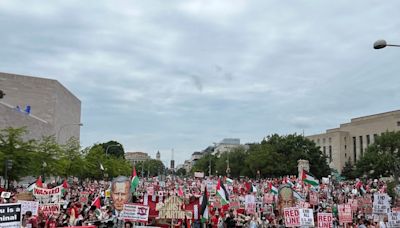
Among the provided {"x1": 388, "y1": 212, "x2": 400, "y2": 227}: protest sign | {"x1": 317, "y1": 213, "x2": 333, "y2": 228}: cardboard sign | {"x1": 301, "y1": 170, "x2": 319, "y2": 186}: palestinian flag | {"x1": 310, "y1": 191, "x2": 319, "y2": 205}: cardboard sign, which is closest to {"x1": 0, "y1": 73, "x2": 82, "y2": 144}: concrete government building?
{"x1": 310, "y1": 191, "x2": 319, "y2": 205}: cardboard sign

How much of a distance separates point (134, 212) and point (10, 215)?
588 cm

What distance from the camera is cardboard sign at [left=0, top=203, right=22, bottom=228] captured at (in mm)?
10320

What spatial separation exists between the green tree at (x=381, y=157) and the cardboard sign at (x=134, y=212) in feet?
223

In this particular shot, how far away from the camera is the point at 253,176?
9612 cm

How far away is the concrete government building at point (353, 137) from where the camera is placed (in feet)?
360

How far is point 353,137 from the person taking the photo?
397ft

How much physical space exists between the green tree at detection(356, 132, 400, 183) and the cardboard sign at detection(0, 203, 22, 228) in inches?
2902

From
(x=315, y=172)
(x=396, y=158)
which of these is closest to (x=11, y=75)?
(x=315, y=172)

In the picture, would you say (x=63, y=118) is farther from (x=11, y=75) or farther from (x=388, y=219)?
(x=388, y=219)

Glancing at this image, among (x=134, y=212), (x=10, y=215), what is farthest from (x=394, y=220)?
(x=10, y=215)

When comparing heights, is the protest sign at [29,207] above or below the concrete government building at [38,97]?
below

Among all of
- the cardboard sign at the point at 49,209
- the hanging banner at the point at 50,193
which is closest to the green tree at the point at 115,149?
the hanging banner at the point at 50,193

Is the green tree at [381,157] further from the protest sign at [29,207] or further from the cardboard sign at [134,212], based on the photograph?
the protest sign at [29,207]

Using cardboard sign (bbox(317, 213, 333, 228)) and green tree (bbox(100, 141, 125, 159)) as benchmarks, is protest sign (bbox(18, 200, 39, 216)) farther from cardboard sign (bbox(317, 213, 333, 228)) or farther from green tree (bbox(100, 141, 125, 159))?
green tree (bbox(100, 141, 125, 159))
